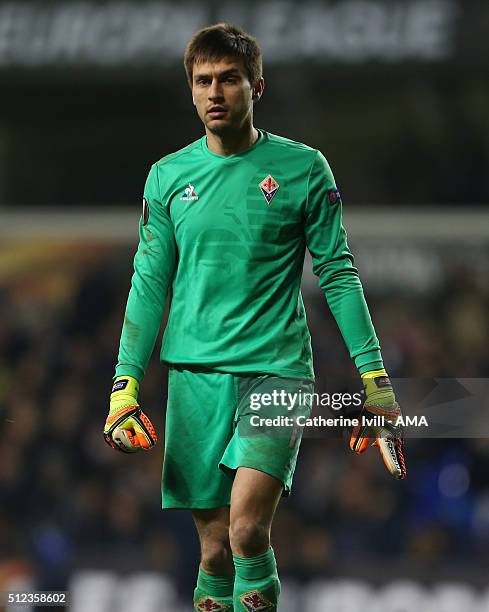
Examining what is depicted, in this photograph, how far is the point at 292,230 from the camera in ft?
11.2

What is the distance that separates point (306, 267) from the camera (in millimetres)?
6902

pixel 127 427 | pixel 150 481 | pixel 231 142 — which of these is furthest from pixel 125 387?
pixel 150 481

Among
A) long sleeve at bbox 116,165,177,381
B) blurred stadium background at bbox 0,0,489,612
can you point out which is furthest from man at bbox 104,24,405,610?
blurred stadium background at bbox 0,0,489,612

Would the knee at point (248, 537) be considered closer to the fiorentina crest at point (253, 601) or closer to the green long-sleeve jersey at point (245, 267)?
the fiorentina crest at point (253, 601)

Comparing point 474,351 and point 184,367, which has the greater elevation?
point 184,367

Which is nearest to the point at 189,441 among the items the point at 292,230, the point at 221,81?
the point at 292,230

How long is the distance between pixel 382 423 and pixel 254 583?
547mm

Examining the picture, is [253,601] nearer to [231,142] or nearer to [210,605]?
[210,605]

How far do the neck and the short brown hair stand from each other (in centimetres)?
14

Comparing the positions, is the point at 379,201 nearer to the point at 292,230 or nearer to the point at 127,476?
the point at 127,476

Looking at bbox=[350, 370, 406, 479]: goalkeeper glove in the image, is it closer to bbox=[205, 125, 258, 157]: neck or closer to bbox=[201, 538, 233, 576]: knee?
bbox=[201, 538, 233, 576]: knee

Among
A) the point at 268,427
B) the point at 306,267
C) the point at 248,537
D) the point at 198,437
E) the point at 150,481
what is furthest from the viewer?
the point at 150,481

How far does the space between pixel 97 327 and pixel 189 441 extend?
3.42 m

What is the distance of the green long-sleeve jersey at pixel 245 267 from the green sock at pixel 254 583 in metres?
0.49
